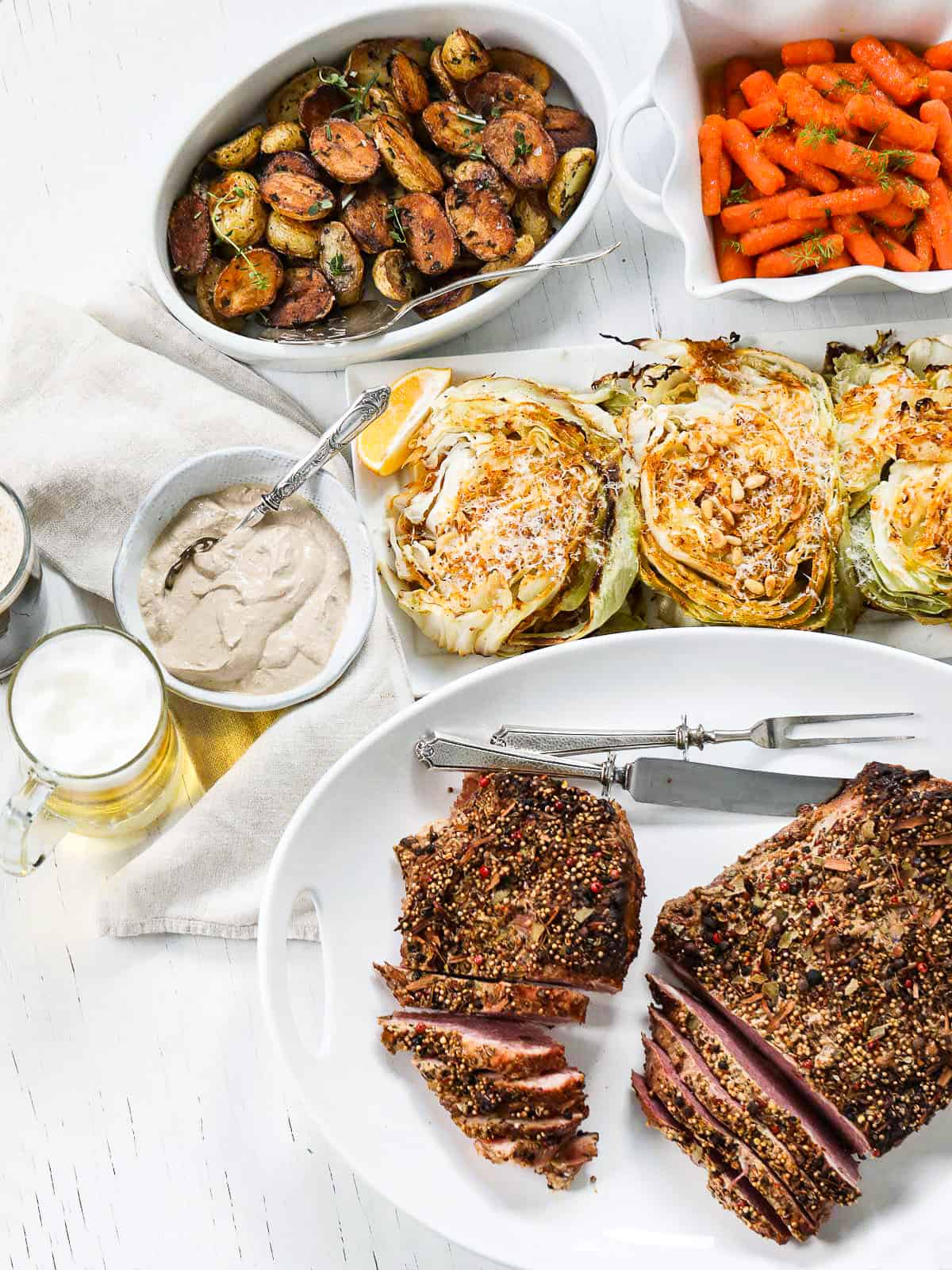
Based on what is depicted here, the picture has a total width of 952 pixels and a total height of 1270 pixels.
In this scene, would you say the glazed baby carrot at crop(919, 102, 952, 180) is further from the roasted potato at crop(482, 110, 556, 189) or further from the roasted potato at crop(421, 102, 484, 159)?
the roasted potato at crop(421, 102, 484, 159)

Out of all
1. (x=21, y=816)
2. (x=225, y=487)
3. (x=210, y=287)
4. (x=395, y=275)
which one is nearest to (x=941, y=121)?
(x=395, y=275)

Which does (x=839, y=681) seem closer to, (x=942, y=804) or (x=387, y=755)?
(x=942, y=804)

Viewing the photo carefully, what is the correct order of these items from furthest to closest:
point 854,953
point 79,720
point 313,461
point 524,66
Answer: point 524,66
point 313,461
point 79,720
point 854,953

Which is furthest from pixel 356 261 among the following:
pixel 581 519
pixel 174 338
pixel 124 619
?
pixel 124 619

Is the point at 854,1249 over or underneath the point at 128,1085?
underneath

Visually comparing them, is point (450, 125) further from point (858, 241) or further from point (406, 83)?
point (858, 241)

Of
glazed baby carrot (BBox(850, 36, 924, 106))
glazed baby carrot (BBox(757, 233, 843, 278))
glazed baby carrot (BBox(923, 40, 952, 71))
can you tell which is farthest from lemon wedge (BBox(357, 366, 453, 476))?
glazed baby carrot (BBox(923, 40, 952, 71))
